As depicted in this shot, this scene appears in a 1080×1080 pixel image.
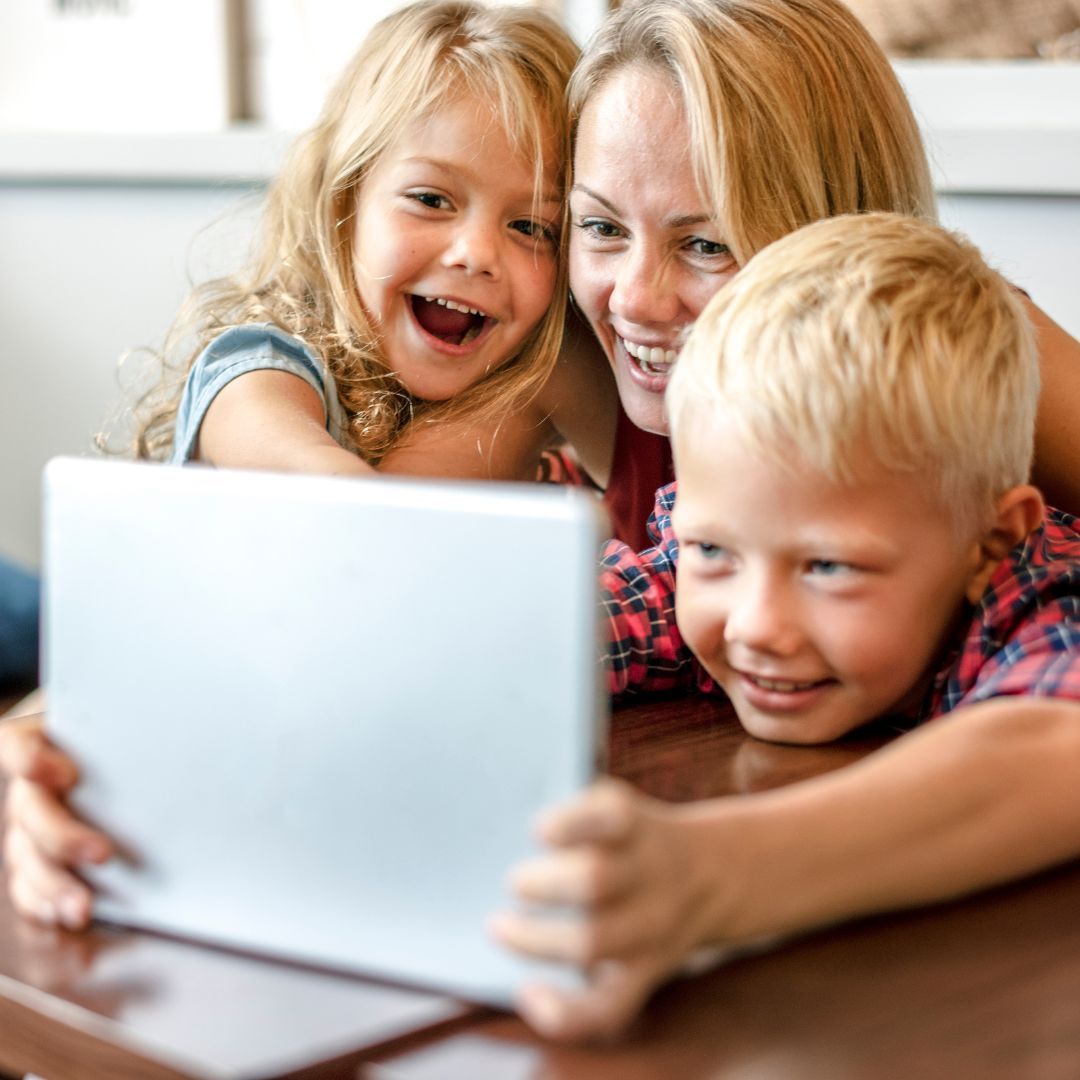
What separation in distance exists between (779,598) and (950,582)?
11cm

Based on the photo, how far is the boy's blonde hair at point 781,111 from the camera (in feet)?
3.96

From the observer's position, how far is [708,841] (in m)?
0.58

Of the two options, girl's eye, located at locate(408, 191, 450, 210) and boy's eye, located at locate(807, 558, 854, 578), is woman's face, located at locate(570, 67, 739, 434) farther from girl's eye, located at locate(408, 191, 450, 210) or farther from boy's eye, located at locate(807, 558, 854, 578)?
boy's eye, located at locate(807, 558, 854, 578)

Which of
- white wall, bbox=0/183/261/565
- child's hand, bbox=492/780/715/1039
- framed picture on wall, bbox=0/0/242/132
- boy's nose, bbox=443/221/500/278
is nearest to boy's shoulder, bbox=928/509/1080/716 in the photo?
child's hand, bbox=492/780/715/1039

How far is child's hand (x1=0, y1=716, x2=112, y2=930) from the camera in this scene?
649mm

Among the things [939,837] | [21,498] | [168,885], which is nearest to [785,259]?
[939,837]

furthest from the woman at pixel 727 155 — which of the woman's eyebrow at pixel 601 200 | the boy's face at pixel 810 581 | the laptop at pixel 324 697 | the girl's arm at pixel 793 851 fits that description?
the laptop at pixel 324 697

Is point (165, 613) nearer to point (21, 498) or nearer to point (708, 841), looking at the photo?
point (708, 841)

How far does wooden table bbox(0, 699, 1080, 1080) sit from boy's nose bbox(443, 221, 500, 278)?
84 centimetres

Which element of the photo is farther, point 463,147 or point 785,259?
point 463,147

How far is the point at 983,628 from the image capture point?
861mm

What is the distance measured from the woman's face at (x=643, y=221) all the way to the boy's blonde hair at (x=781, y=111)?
20mm

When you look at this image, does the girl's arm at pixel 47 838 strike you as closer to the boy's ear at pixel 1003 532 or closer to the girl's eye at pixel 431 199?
the boy's ear at pixel 1003 532

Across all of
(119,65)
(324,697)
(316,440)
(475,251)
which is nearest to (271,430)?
(316,440)
